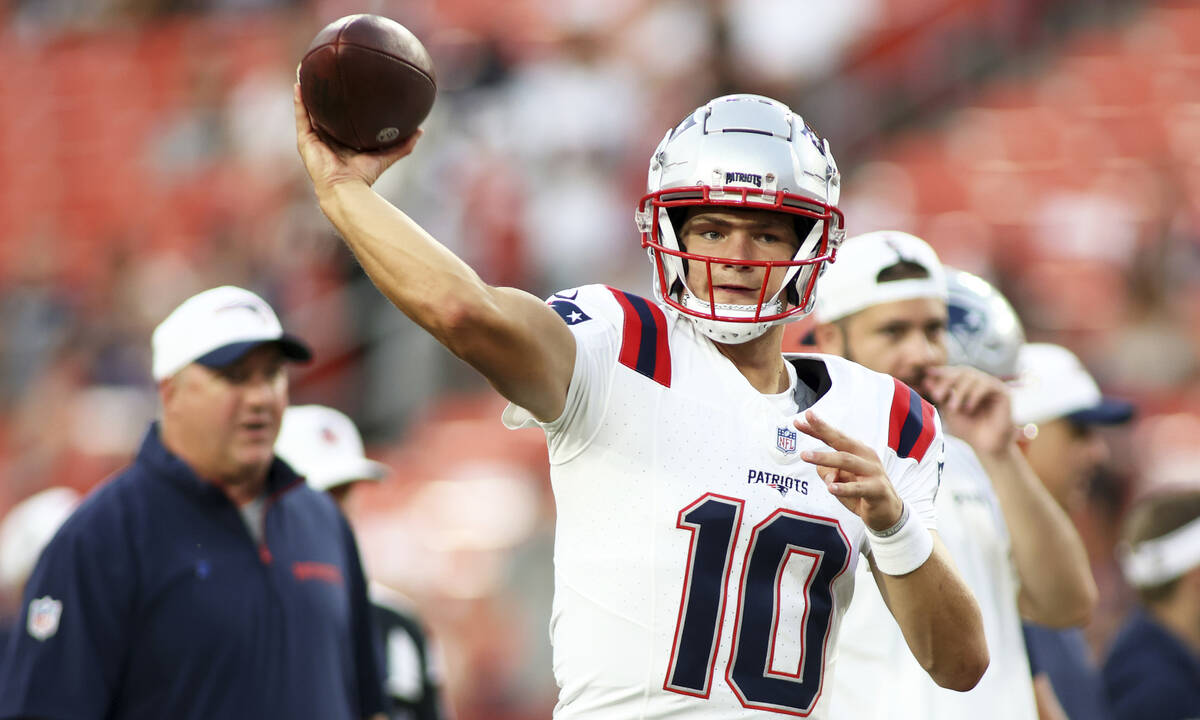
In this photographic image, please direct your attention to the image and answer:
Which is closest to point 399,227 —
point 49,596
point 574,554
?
point 574,554

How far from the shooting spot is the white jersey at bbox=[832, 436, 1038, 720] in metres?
3.43

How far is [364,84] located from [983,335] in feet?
6.44

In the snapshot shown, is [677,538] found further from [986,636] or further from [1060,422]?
[1060,422]

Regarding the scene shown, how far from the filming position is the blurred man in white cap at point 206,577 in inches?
144

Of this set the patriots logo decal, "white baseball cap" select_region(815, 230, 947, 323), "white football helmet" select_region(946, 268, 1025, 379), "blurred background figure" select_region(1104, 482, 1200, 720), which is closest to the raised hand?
the patriots logo decal

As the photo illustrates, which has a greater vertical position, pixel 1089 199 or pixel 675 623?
pixel 1089 199

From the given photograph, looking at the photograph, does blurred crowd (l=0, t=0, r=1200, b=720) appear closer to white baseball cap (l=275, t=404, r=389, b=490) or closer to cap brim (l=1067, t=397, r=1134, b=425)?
cap brim (l=1067, t=397, r=1134, b=425)

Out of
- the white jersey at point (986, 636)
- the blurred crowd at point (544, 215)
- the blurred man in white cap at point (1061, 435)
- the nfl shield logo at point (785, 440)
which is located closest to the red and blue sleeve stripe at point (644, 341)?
the nfl shield logo at point (785, 440)

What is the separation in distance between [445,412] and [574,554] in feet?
21.9

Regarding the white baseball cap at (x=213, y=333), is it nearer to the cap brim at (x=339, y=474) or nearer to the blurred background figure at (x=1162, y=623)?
the cap brim at (x=339, y=474)

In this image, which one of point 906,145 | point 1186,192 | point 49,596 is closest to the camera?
point 49,596

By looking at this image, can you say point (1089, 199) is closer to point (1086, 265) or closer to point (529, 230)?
point (1086, 265)

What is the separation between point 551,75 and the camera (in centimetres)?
1027

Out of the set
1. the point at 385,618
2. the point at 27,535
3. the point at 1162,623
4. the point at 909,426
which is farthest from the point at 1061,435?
the point at 27,535
